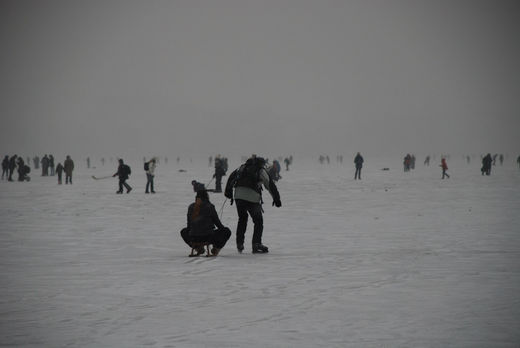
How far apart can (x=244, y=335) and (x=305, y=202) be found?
718 inches

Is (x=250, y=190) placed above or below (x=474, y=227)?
above

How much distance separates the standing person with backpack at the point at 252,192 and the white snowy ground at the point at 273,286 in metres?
0.45

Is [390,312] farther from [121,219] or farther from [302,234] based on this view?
[121,219]

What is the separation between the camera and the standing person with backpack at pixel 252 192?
36.0ft

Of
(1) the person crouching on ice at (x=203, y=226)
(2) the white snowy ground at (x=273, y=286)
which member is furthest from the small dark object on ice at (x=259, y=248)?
(1) the person crouching on ice at (x=203, y=226)

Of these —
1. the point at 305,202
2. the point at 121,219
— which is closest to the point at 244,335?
the point at 121,219

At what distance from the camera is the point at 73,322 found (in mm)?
6051

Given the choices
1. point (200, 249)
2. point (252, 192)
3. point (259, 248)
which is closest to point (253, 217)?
point (252, 192)

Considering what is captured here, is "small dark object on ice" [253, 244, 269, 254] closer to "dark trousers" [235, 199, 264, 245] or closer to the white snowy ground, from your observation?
"dark trousers" [235, 199, 264, 245]

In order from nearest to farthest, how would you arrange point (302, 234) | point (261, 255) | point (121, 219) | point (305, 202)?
1. point (261, 255)
2. point (302, 234)
3. point (121, 219)
4. point (305, 202)

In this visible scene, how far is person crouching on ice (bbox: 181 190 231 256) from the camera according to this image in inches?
413

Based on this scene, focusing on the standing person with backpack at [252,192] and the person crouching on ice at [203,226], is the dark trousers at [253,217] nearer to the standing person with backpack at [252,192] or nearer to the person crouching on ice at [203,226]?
the standing person with backpack at [252,192]

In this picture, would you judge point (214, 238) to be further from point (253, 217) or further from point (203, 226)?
point (253, 217)

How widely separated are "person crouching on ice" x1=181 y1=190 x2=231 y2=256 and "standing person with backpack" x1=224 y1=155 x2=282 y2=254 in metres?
0.53
